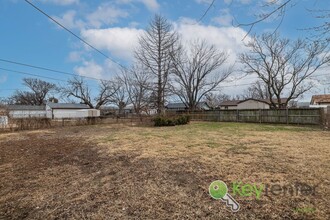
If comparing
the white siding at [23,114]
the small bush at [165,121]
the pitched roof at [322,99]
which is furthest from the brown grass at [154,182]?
the pitched roof at [322,99]

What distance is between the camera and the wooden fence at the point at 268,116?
16281mm

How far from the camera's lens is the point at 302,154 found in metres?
5.62

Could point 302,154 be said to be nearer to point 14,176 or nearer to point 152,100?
point 14,176

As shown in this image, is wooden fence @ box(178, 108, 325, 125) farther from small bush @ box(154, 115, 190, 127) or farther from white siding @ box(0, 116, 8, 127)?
white siding @ box(0, 116, 8, 127)

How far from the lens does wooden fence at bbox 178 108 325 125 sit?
16.3 metres

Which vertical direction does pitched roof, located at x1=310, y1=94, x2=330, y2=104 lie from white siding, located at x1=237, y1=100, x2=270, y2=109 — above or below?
above

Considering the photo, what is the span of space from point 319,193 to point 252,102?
3417 cm

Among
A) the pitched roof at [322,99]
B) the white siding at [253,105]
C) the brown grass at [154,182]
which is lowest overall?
the brown grass at [154,182]

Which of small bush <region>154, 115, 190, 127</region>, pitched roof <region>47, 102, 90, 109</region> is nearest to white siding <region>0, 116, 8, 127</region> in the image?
small bush <region>154, 115, 190, 127</region>

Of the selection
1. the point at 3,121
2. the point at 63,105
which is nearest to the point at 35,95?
the point at 63,105

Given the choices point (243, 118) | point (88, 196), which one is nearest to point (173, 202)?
point (88, 196)

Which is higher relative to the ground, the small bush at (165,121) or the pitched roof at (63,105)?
the pitched roof at (63,105)

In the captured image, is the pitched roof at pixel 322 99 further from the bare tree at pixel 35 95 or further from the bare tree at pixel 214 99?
the bare tree at pixel 35 95

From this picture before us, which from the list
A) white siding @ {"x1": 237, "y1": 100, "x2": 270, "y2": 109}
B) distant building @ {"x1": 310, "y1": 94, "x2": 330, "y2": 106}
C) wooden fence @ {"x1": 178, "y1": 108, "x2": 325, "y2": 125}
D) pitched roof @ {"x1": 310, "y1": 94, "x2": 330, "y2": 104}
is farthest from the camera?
white siding @ {"x1": 237, "y1": 100, "x2": 270, "y2": 109}
